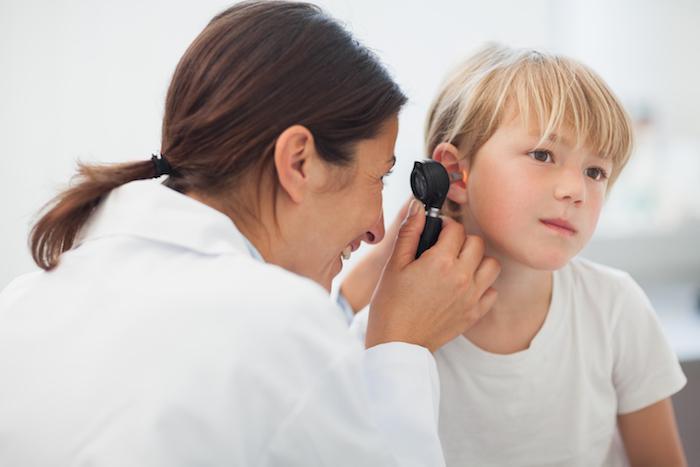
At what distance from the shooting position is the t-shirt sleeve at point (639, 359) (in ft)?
3.90

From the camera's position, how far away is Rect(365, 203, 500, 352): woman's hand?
1.02 m

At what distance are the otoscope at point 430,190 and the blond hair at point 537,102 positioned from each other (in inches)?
3.9

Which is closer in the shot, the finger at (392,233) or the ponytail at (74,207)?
the ponytail at (74,207)

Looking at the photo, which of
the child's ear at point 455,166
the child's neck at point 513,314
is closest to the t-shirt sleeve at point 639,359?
the child's neck at point 513,314

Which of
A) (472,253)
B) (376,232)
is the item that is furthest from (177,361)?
(472,253)

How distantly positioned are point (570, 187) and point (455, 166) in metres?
0.20

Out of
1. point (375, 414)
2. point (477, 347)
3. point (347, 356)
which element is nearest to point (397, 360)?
point (375, 414)

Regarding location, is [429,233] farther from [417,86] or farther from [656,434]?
[417,86]

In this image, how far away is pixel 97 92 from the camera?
4.95ft

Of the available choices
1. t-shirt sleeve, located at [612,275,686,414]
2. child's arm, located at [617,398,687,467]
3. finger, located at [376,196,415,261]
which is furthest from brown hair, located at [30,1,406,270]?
child's arm, located at [617,398,687,467]

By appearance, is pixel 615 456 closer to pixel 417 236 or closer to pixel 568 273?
pixel 568 273

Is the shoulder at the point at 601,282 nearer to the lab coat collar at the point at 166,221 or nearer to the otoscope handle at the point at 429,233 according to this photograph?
the otoscope handle at the point at 429,233

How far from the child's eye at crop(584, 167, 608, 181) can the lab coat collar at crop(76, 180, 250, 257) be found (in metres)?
0.55

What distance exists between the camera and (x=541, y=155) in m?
1.07
